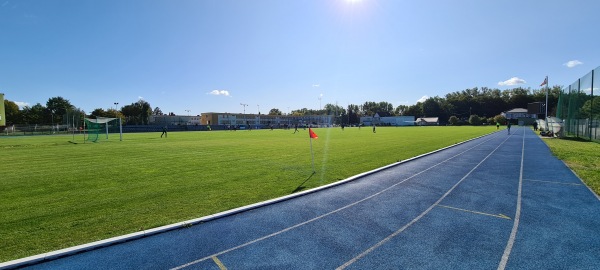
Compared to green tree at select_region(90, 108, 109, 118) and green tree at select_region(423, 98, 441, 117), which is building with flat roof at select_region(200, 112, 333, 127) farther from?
green tree at select_region(423, 98, 441, 117)

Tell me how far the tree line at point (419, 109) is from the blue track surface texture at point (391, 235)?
11047 cm

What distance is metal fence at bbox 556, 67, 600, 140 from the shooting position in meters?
20.5

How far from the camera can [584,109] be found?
910 inches

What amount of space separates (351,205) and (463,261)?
3021mm

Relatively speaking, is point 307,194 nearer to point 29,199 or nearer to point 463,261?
point 463,261

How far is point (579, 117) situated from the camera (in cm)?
2569

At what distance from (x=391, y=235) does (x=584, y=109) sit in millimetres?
29502

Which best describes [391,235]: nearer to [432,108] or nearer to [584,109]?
[584,109]

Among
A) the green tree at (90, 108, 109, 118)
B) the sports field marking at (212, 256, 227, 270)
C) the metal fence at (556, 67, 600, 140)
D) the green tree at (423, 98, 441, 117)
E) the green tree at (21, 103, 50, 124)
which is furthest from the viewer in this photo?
the green tree at (423, 98, 441, 117)

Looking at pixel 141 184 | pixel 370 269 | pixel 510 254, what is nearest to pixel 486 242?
pixel 510 254

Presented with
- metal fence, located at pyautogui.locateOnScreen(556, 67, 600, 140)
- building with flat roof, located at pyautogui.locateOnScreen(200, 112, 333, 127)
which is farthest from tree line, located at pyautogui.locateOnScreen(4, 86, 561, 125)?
metal fence, located at pyautogui.locateOnScreen(556, 67, 600, 140)

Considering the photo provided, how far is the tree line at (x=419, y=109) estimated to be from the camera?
93375 mm

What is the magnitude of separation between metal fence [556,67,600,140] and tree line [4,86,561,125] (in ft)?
281

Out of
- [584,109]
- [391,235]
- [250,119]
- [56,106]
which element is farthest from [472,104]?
[56,106]
